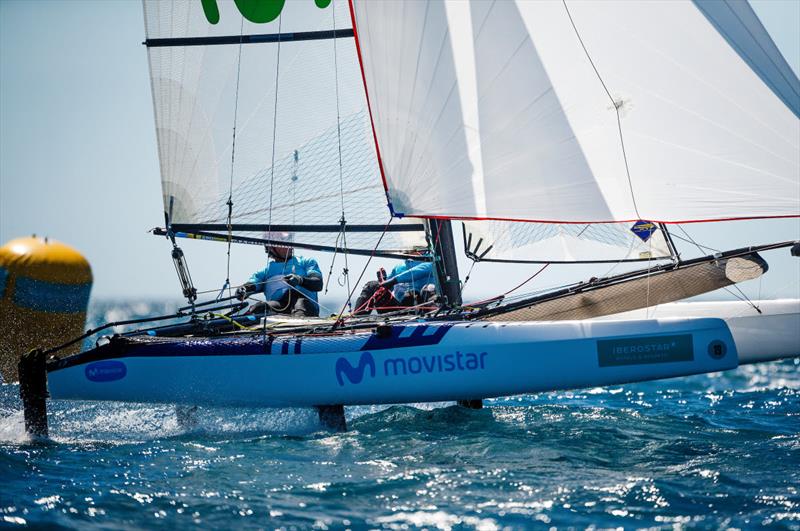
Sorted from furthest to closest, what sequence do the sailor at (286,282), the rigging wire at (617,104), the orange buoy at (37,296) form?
the orange buoy at (37,296) → the sailor at (286,282) → the rigging wire at (617,104)

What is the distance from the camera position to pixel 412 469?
4.18 meters

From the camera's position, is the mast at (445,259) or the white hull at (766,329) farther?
the mast at (445,259)

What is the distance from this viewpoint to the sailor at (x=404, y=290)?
23.6 feet

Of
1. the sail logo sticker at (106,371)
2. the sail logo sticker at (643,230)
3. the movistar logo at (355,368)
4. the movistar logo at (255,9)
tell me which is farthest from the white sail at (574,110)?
the sail logo sticker at (106,371)

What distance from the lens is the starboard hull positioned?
4812 mm

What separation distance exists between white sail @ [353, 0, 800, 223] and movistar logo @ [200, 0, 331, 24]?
1304 millimetres

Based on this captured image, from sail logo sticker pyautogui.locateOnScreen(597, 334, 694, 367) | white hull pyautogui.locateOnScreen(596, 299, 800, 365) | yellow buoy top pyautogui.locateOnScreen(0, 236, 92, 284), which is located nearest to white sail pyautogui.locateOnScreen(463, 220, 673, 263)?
white hull pyautogui.locateOnScreen(596, 299, 800, 365)

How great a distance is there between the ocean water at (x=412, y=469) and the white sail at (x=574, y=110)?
1.58m

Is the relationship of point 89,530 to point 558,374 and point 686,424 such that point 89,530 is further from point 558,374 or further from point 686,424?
point 686,424

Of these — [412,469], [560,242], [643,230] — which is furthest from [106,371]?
[643,230]

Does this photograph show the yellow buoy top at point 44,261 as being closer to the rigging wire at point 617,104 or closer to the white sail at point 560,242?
the white sail at point 560,242

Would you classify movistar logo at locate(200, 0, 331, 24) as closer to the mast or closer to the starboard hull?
the mast

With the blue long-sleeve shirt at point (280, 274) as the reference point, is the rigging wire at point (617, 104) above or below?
above

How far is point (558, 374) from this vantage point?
15.9 ft
